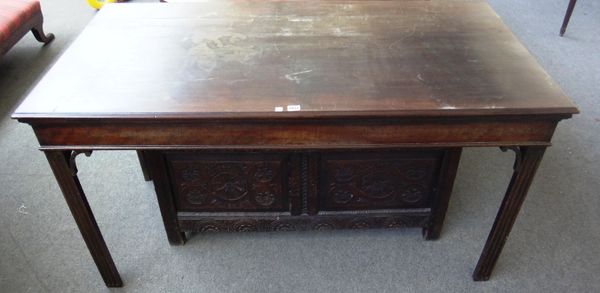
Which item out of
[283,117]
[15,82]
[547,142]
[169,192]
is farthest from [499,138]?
[15,82]

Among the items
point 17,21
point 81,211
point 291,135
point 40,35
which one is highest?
point 291,135

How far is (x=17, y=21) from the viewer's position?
275 cm

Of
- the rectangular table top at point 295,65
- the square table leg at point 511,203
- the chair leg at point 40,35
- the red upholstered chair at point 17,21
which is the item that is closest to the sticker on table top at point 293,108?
the rectangular table top at point 295,65

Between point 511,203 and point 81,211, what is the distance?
4.17 feet

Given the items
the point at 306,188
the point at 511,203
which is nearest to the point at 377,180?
the point at 306,188

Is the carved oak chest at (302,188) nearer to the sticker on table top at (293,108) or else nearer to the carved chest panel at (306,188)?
the carved chest panel at (306,188)

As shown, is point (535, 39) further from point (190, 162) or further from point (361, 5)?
point (190, 162)

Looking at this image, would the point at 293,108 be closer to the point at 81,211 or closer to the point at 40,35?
the point at 81,211

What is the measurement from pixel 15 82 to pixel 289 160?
2.17 meters

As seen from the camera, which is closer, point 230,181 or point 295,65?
point 295,65

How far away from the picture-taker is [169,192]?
5.02 ft

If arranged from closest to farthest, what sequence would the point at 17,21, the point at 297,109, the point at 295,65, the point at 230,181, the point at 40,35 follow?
the point at 297,109 → the point at 295,65 → the point at 230,181 → the point at 17,21 → the point at 40,35

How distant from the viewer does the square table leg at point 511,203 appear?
1.22 meters

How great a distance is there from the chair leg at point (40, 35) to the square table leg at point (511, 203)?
9.96ft
